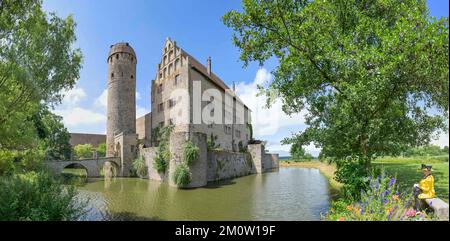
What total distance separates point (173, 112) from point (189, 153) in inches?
452

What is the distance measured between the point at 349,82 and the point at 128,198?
14812 mm

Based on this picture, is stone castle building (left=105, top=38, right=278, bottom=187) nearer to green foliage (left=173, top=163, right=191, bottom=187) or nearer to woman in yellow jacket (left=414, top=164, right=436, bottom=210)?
green foliage (left=173, top=163, right=191, bottom=187)

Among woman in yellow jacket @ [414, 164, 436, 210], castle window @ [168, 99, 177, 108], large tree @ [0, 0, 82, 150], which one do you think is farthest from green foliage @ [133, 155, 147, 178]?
woman in yellow jacket @ [414, 164, 436, 210]

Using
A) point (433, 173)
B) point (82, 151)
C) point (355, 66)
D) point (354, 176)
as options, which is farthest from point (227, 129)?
point (355, 66)

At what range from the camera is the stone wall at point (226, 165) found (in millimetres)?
25900

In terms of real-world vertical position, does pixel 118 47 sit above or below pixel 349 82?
above

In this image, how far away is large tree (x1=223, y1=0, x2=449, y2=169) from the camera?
762 centimetres

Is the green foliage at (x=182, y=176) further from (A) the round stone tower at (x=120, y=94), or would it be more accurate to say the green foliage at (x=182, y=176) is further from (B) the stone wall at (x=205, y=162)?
(A) the round stone tower at (x=120, y=94)

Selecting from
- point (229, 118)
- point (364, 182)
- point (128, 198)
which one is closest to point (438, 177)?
point (364, 182)

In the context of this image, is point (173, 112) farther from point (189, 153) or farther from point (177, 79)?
point (189, 153)

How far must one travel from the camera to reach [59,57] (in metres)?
11.1

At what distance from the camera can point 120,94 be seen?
35406 mm
